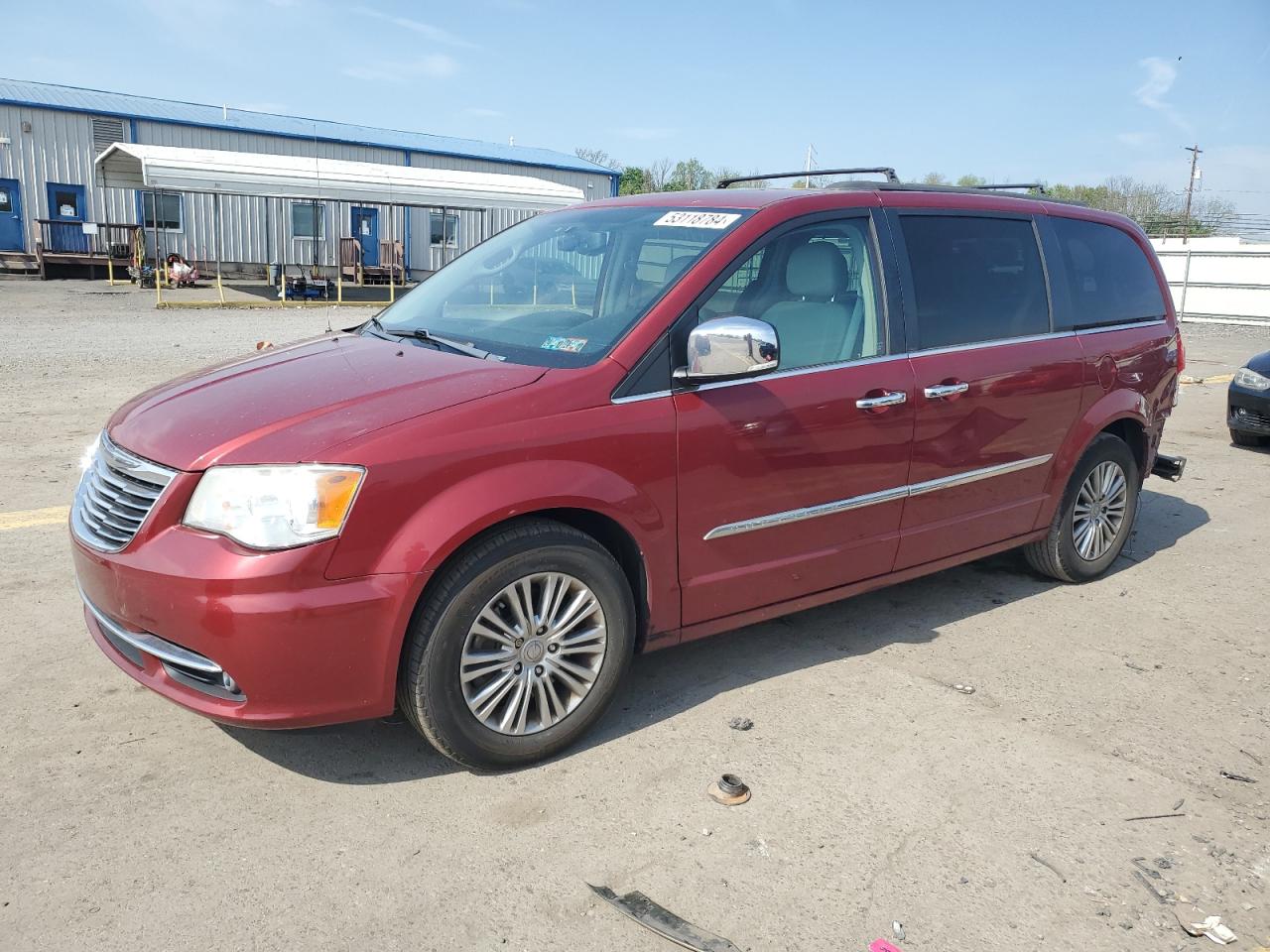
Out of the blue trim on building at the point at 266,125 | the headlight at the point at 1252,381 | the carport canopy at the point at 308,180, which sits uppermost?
the blue trim on building at the point at 266,125

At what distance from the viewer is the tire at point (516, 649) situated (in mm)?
3010

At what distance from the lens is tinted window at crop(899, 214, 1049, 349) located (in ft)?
14.0

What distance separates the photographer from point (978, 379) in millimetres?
4355

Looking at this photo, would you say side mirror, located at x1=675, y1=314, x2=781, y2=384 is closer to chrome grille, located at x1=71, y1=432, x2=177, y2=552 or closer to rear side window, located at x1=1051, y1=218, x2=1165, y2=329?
chrome grille, located at x1=71, y1=432, x2=177, y2=552

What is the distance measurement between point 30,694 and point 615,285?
2602mm

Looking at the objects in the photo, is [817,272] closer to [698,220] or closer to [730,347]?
[698,220]

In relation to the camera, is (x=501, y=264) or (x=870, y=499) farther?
(x=501, y=264)

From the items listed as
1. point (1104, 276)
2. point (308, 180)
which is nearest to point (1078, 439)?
point (1104, 276)

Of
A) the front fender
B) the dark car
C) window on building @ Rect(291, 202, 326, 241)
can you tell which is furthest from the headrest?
window on building @ Rect(291, 202, 326, 241)

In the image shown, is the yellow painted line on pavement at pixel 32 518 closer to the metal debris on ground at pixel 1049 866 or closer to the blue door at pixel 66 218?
the metal debris on ground at pixel 1049 866

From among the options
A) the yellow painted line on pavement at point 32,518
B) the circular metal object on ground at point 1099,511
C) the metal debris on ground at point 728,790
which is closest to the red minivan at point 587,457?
the circular metal object on ground at point 1099,511

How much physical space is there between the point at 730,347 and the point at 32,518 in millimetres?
4368

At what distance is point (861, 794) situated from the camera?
126 inches

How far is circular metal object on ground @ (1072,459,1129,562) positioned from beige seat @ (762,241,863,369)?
1.94 meters
